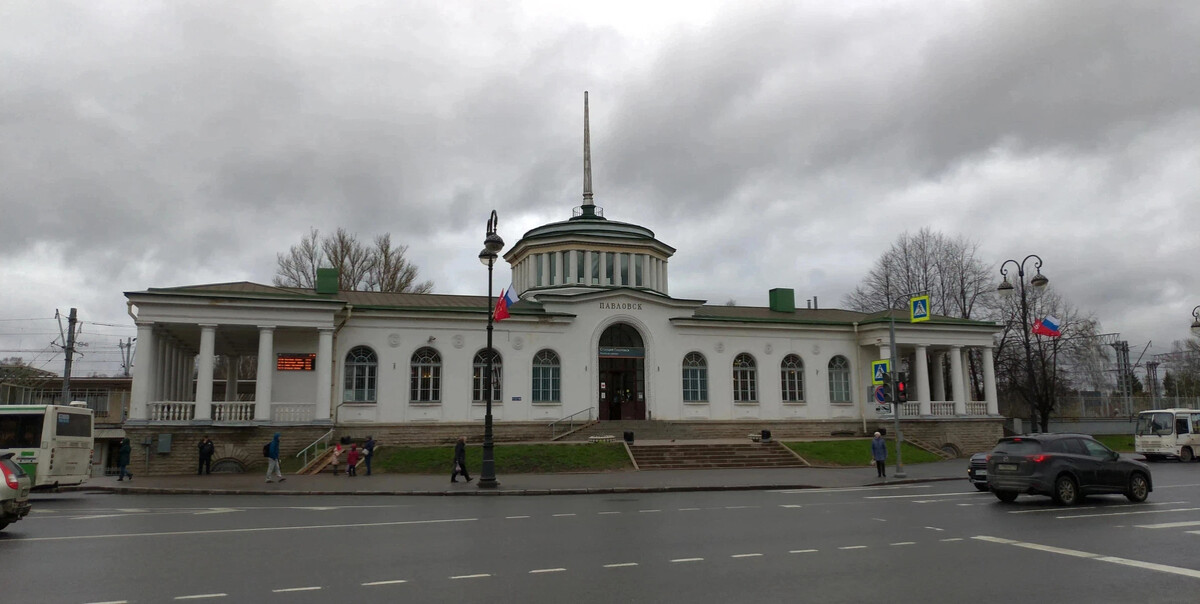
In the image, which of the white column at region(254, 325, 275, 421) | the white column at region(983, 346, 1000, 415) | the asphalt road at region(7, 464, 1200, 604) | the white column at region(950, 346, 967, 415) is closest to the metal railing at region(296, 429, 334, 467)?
the white column at region(254, 325, 275, 421)

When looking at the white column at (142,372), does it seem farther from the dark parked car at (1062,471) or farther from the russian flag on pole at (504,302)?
the dark parked car at (1062,471)

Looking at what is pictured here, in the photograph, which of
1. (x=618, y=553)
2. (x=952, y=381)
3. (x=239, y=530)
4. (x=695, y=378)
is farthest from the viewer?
(x=952, y=381)

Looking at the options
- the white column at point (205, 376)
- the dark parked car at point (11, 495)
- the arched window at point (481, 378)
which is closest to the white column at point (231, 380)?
the white column at point (205, 376)

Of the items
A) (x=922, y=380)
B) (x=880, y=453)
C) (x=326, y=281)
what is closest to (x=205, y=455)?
(x=326, y=281)

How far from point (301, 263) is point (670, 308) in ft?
83.8

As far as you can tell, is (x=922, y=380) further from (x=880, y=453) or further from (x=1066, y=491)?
(x=1066, y=491)

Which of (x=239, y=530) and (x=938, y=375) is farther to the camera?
(x=938, y=375)

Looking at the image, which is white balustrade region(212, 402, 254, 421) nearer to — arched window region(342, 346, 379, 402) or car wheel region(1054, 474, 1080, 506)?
arched window region(342, 346, 379, 402)

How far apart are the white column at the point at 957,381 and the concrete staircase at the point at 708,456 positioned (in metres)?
13.2

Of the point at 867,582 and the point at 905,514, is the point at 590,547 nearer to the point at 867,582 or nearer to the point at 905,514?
the point at 867,582

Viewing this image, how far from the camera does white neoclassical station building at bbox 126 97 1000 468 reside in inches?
1153

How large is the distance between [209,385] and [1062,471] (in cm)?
2730

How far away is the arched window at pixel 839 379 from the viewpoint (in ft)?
128

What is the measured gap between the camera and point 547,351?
35250 millimetres
